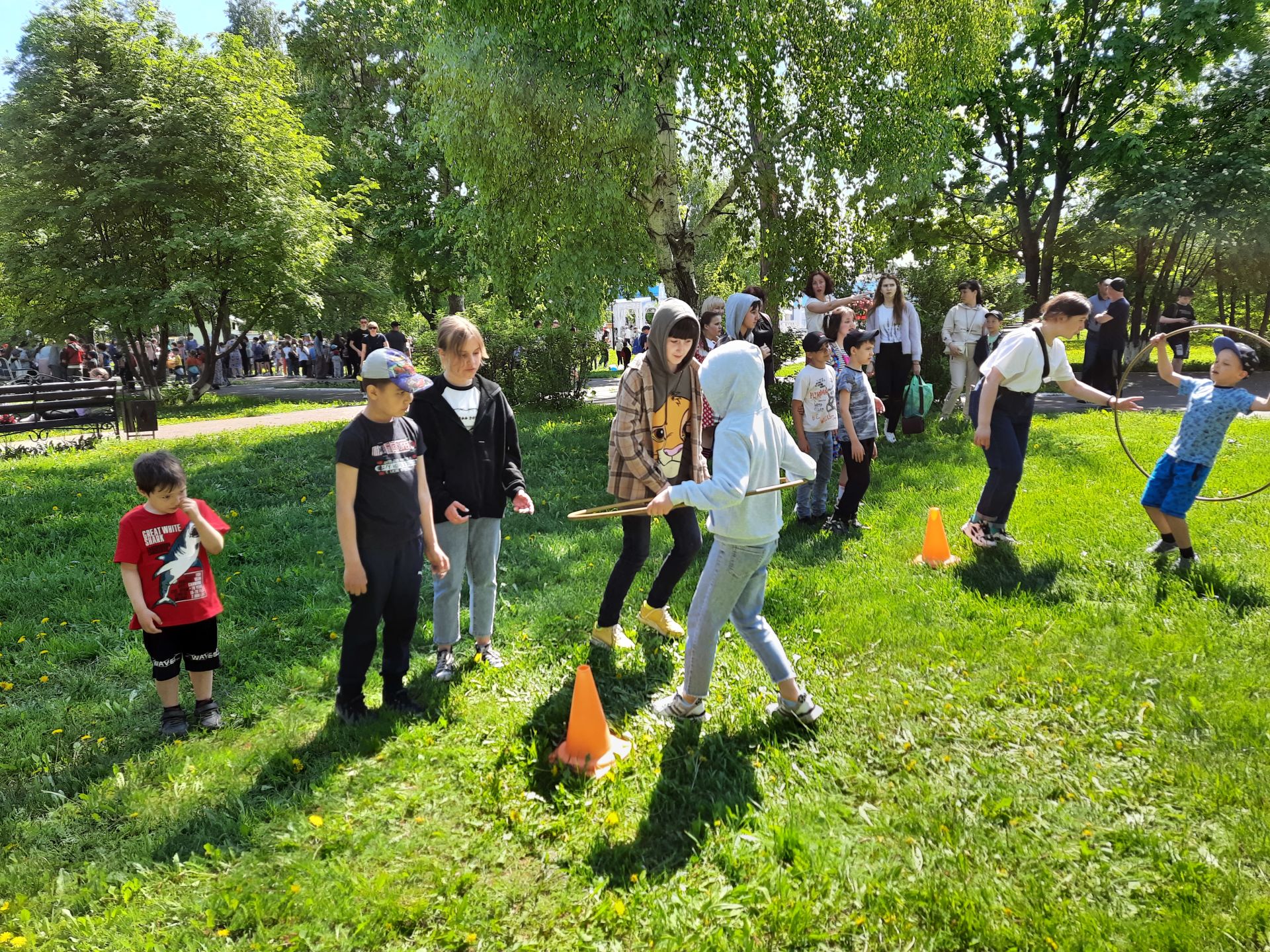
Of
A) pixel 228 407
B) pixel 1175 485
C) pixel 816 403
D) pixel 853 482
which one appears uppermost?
pixel 816 403

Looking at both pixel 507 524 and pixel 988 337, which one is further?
pixel 988 337

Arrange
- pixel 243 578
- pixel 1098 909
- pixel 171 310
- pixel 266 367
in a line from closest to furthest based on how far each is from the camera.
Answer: pixel 1098 909
pixel 243 578
pixel 171 310
pixel 266 367

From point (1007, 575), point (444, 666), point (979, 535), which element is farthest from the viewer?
point (979, 535)

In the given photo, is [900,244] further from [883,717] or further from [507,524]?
[883,717]

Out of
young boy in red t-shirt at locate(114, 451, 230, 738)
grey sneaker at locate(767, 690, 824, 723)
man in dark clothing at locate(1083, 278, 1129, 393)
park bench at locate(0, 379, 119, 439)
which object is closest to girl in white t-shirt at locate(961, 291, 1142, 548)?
grey sneaker at locate(767, 690, 824, 723)

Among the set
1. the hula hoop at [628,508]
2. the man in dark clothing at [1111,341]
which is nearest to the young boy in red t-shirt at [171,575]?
the hula hoop at [628,508]

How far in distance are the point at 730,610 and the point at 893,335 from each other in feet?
23.8

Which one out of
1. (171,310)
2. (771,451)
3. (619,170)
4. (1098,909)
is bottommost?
(1098,909)

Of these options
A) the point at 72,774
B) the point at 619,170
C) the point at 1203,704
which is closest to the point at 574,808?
the point at 72,774

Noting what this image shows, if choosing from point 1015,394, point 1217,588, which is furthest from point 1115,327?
point 1217,588

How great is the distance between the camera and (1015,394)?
623 centimetres

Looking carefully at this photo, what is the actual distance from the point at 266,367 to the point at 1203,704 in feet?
145

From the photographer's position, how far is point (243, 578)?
666 cm

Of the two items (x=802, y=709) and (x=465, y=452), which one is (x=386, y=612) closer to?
(x=465, y=452)
